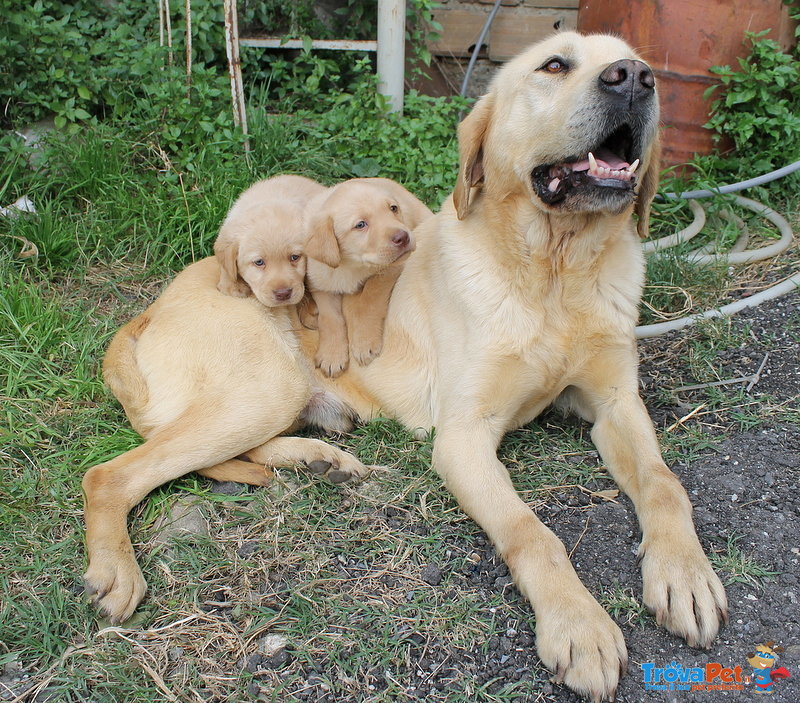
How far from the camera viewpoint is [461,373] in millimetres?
2887

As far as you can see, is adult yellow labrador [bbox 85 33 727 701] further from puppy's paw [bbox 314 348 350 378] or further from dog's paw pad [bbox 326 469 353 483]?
dog's paw pad [bbox 326 469 353 483]

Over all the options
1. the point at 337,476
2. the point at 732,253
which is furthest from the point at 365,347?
the point at 732,253

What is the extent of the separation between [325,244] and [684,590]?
1.84m

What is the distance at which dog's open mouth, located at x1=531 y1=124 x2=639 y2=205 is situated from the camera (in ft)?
8.42

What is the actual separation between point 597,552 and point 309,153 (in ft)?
10.5

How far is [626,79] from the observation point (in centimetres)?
247

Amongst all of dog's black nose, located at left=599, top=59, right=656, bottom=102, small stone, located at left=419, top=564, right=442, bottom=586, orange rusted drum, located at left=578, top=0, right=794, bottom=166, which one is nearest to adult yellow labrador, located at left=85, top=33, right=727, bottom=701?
dog's black nose, located at left=599, top=59, right=656, bottom=102

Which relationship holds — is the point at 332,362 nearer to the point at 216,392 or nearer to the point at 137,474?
the point at 216,392

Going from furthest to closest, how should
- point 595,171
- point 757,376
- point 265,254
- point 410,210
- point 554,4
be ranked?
point 554,4 → point 410,210 → point 757,376 → point 265,254 → point 595,171

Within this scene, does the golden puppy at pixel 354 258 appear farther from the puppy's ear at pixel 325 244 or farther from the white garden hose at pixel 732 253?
the white garden hose at pixel 732 253

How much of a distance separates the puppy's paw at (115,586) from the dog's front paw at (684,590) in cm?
153

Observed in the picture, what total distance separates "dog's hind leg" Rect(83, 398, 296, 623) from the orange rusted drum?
124 inches

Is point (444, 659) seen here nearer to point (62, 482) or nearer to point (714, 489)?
point (714, 489)

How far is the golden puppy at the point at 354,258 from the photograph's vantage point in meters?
3.15
